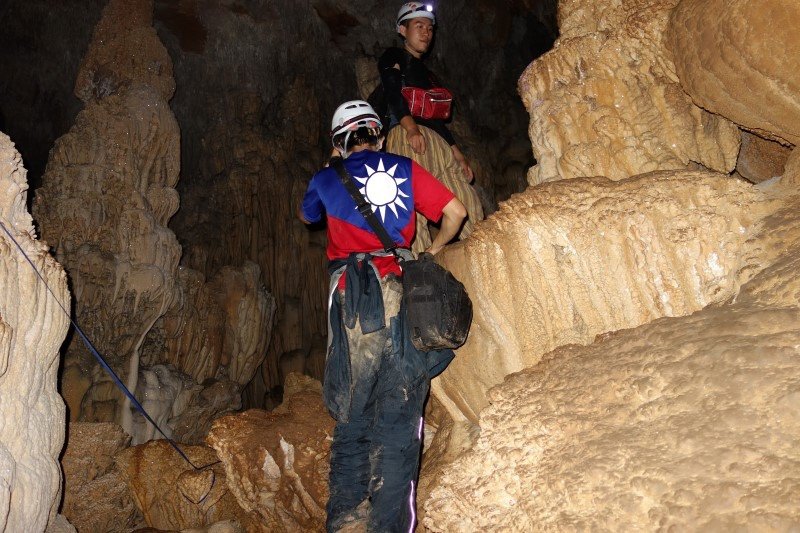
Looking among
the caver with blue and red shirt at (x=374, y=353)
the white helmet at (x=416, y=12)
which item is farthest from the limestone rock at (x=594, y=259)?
the white helmet at (x=416, y=12)

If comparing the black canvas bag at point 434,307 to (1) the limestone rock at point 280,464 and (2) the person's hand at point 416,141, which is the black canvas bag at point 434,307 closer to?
(2) the person's hand at point 416,141

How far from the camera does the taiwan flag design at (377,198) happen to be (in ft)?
8.22

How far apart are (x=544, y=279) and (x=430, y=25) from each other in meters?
1.99

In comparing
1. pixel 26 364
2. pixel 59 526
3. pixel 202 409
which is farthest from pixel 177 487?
pixel 202 409

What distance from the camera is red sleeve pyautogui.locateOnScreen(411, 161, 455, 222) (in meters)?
2.57

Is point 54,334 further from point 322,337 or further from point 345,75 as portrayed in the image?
point 345,75

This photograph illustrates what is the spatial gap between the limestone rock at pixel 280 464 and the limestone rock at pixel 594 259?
1.33m

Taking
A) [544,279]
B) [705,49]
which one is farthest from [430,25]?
[544,279]

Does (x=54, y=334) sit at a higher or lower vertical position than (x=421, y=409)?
higher

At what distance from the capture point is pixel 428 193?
258 centimetres

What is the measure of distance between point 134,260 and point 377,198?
15.4 ft

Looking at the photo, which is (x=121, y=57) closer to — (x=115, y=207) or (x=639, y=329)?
(x=115, y=207)

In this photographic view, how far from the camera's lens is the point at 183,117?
8.76 meters

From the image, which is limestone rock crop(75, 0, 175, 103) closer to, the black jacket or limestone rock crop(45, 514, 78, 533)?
the black jacket
